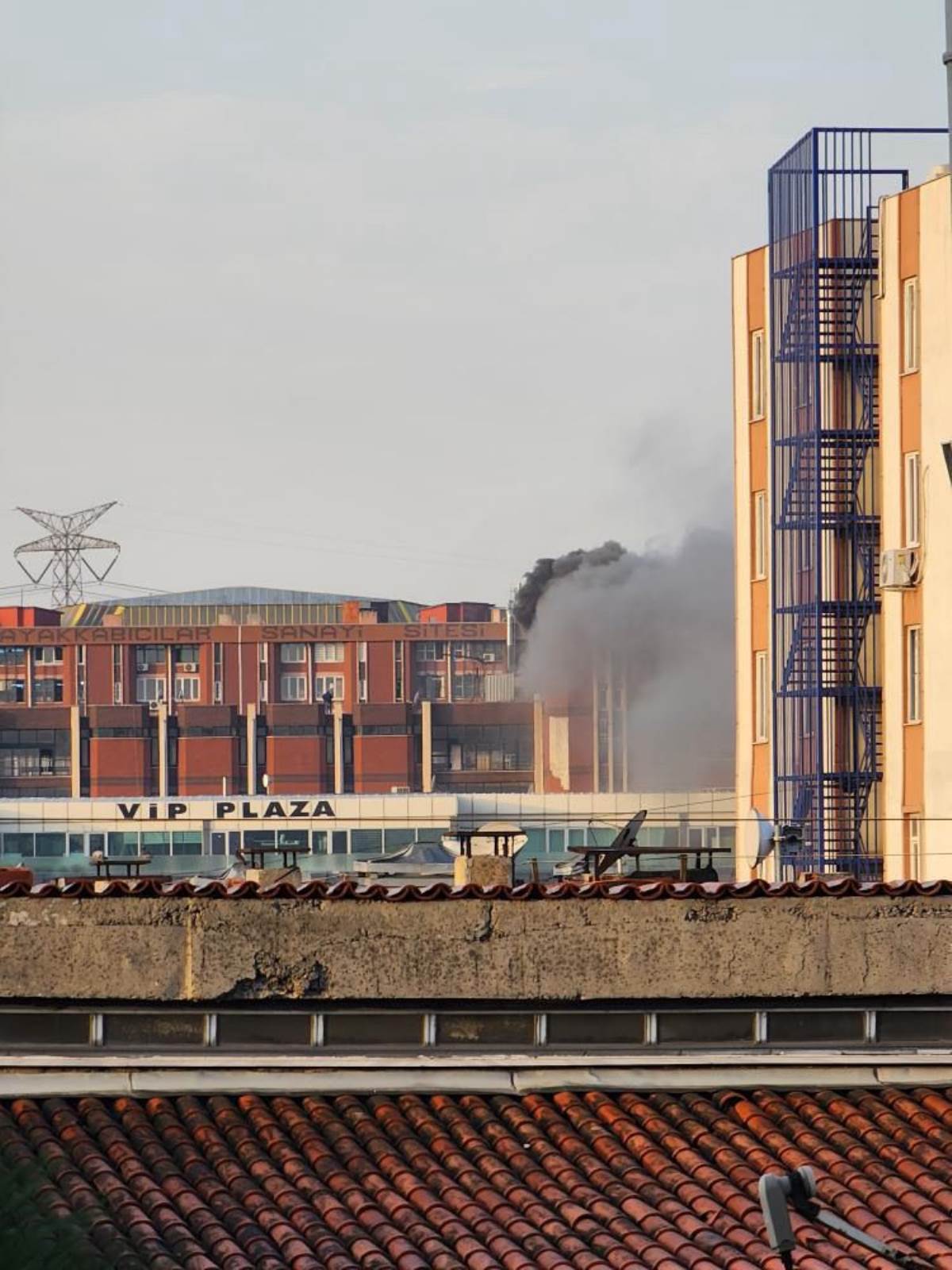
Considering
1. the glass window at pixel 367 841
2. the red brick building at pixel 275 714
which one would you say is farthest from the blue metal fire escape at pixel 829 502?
the red brick building at pixel 275 714

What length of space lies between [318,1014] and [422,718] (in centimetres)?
9857

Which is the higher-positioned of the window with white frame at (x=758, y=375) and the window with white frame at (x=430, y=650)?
the window with white frame at (x=758, y=375)

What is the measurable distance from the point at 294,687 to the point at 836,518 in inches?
3411

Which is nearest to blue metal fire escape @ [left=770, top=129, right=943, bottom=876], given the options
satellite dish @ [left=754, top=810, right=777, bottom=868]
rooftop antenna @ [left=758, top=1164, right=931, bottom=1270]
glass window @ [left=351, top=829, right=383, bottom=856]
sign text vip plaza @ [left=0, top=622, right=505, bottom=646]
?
satellite dish @ [left=754, top=810, right=777, bottom=868]

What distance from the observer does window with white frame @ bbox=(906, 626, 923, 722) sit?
126ft

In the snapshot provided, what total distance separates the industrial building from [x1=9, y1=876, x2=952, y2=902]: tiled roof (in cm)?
2099

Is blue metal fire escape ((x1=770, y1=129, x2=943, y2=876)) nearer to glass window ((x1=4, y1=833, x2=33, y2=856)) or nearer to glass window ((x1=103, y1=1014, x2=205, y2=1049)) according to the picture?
glass window ((x1=103, y1=1014, x2=205, y2=1049))

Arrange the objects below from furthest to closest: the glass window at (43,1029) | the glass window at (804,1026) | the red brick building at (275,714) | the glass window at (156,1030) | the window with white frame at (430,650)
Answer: the window with white frame at (430,650), the red brick building at (275,714), the glass window at (804,1026), the glass window at (156,1030), the glass window at (43,1029)

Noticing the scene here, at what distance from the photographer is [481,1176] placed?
14.8m

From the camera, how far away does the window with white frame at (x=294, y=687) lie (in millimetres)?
127500

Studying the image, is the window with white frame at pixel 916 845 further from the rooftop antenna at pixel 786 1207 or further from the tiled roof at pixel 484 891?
the rooftop antenna at pixel 786 1207

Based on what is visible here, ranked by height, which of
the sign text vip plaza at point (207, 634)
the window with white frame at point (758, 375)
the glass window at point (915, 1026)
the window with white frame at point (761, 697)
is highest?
the window with white frame at point (758, 375)

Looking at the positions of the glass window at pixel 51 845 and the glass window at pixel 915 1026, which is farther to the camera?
the glass window at pixel 51 845

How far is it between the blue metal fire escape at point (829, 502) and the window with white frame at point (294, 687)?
84.9 metres
